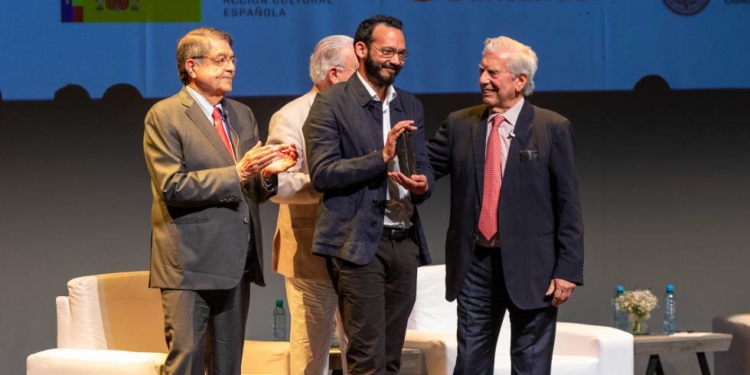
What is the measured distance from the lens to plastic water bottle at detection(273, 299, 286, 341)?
6180mm

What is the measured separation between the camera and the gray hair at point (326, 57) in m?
4.50

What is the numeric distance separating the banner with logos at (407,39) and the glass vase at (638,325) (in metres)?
1.25

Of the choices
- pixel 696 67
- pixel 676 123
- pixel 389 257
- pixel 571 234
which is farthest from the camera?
pixel 676 123

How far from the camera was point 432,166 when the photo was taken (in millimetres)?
4312

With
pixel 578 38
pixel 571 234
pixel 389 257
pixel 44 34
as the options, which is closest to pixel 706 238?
pixel 578 38

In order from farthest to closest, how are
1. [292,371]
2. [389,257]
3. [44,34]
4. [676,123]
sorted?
[676,123]
[44,34]
[292,371]
[389,257]

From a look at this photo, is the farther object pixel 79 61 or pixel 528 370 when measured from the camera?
pixel 79 61

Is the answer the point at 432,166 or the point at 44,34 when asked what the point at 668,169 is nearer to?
the point at 432,166

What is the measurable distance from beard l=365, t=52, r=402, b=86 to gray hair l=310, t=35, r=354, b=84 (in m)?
0.59

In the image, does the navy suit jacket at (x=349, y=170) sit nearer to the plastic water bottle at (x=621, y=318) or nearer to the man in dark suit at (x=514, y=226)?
the man in dark suit at (x=514, y=226)

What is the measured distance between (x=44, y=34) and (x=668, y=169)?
3581 millimetres

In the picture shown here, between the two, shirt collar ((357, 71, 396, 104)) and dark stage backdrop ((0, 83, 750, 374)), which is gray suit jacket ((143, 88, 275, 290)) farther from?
dark stage backdrop ((0, 83, 750, 374))

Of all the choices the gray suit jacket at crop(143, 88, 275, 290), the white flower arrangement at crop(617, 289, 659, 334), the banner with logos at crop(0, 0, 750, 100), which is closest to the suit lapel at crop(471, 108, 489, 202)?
the gray suit jacket at crop(143, 88, 275, 290)

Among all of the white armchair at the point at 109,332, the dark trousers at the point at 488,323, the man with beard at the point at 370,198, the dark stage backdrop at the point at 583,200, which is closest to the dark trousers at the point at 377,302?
the man with beard at the point at 370,198
